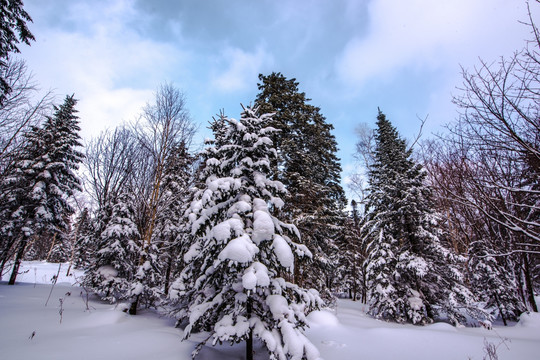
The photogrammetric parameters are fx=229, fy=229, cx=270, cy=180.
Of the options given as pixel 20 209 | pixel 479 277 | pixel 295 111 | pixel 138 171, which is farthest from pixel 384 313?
pixel 20 209

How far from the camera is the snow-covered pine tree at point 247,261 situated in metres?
4.52

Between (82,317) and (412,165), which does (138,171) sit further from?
(412,165)

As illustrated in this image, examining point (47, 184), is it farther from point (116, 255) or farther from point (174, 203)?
point (174, 203)

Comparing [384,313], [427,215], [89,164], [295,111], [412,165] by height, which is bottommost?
[384,313]

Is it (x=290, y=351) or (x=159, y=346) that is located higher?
(x=290, y=351)

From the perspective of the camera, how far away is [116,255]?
12297 millimetres

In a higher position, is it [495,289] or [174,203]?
[174,203]

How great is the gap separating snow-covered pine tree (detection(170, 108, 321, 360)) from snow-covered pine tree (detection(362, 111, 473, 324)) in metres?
9.00

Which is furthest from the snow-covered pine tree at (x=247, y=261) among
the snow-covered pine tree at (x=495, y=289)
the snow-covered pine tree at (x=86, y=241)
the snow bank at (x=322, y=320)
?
the snow-covered pine tree at (x=495, y=289)

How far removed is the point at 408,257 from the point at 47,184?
982 inches

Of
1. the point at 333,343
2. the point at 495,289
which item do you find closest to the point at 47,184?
the point at 333,343

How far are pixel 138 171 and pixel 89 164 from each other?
145 inches

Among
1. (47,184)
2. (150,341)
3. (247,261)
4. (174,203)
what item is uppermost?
(47,184)

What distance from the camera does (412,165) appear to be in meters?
→ 14.3
